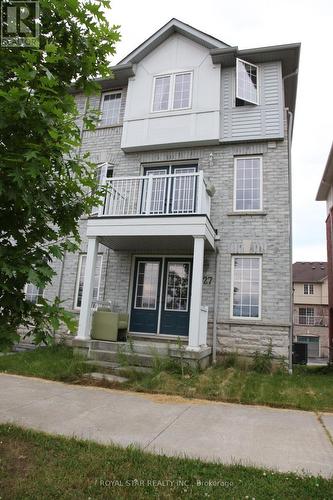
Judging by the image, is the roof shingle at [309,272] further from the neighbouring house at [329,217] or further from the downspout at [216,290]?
the downspout at [216,290]

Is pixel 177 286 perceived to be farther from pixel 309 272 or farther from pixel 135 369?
pixel 309 272

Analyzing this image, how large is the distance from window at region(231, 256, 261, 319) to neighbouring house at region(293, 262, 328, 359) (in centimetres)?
3139

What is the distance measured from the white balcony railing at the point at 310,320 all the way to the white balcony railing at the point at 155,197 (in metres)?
33.6

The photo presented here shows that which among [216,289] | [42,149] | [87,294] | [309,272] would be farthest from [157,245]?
[309,272]

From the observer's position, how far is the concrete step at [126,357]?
781cm

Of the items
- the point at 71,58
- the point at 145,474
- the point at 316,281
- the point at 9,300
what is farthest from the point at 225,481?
the point at 316,281

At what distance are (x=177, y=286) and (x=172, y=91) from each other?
5.91 metres

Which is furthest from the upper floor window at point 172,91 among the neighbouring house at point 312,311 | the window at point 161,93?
the neighbouring house at point 312,311

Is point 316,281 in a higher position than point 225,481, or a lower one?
higher

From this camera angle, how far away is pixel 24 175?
261 centimetres

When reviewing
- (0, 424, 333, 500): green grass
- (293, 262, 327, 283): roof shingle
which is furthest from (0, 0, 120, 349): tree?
(293, 262, 327, 283): roof shingle

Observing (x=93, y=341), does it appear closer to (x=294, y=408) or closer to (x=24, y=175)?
(x=294, y=408)

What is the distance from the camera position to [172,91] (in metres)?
11.1

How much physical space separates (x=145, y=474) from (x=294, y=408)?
10.7ft
